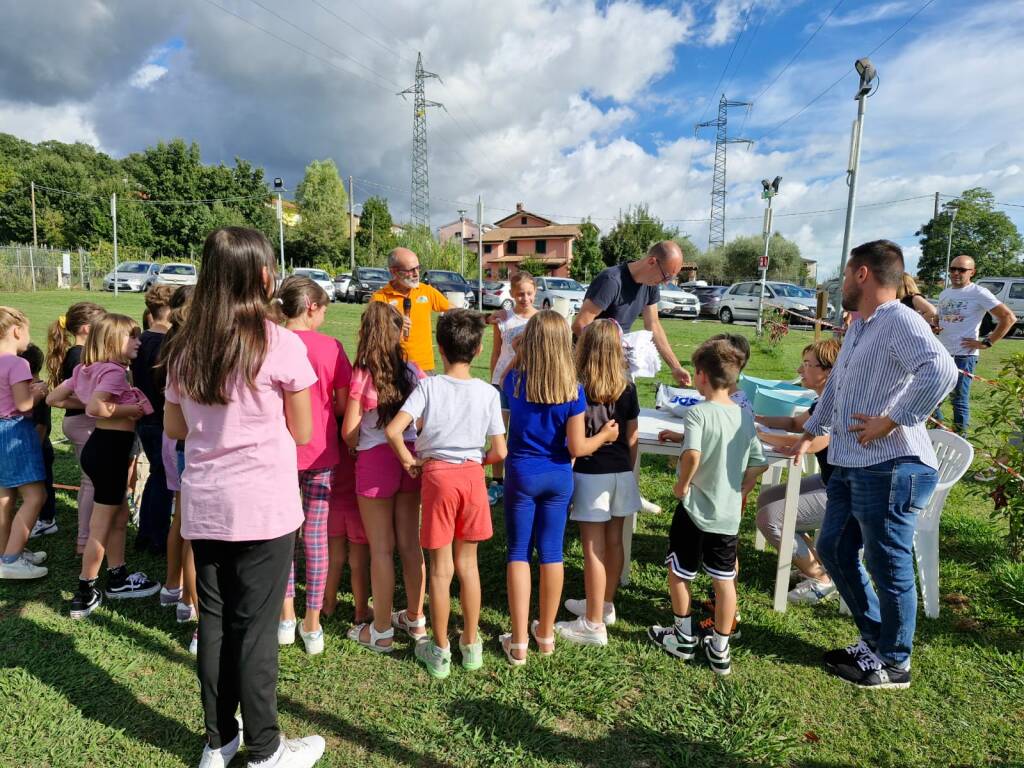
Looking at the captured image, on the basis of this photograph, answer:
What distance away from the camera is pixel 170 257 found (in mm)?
42094

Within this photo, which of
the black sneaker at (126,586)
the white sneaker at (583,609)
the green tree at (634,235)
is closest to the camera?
the white sneaker at (583,609)

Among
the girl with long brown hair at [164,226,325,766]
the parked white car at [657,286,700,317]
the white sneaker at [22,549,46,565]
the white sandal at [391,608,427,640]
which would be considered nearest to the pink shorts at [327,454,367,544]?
the white sandal at [391,608,427,640]

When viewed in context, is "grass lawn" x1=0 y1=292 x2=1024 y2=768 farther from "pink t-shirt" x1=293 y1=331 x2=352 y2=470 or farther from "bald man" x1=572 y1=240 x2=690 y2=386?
"bald man" x1=572 y1=240 x2=690 y2=386

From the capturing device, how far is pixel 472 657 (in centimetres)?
277

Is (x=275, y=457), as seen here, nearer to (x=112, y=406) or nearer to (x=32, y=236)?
(x=112, y=406)

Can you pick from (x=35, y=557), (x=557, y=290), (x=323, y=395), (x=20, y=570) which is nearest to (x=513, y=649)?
(x=323, y=395)

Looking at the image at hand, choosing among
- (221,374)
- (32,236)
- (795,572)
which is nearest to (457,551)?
(221,374)

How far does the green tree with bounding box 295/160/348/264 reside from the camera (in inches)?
1891

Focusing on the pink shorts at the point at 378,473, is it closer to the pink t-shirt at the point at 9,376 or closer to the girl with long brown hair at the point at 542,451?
the girl with long brown hair at the point at 542,451

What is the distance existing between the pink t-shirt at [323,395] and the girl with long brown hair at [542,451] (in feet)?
2.74

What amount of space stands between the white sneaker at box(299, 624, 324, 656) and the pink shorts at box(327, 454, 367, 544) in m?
0.46

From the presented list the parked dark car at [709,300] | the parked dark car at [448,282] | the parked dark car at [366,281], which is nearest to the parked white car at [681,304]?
the parked dark car at [709,300]

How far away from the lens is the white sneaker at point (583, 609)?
319 centimetres

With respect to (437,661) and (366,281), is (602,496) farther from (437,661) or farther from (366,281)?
(366,281)
